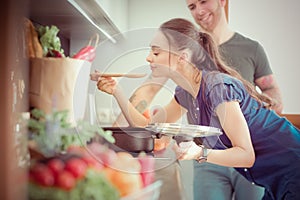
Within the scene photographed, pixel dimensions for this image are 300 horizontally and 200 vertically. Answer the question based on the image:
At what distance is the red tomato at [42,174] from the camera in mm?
1049

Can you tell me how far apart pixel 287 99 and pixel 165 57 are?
35 centimetres

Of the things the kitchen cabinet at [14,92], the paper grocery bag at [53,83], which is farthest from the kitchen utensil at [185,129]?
the kitchen cabinet at [14,92]

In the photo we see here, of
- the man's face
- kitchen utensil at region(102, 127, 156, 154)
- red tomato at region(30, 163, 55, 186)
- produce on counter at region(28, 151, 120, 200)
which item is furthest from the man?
red tomato at region(30, 163, 55, 186)

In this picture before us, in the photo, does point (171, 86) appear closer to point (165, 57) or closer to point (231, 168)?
point (165, 57)

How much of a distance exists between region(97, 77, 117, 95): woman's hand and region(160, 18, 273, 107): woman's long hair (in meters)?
0.18

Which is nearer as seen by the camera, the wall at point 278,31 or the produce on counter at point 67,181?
the produce on counter at point 67,181

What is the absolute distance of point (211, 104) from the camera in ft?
3.82

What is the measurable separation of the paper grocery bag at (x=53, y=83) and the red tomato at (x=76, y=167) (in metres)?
0.10

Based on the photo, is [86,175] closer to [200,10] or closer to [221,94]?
[221,94]

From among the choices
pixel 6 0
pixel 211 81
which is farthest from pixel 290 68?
pixel 6 0

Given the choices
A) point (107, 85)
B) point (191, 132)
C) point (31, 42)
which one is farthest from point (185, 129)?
point (31, 42)

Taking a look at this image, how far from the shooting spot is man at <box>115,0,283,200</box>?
1.18 meters

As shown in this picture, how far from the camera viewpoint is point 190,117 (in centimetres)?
116

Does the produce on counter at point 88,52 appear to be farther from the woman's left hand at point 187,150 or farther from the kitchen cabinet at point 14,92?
the woman's left hand at point 187,150
